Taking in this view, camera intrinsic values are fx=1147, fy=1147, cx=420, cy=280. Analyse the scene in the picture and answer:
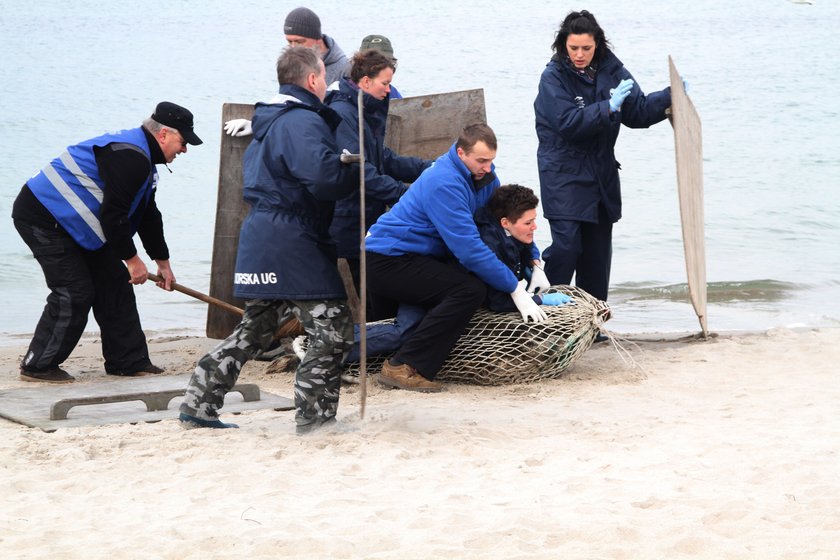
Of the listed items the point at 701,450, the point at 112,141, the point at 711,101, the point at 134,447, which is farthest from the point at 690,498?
the point at 711,101

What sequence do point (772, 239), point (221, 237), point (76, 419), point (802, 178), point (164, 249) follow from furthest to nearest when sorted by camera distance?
point (802, 178), point (772, 239), point (221, 237), point (164, 249), point (76, 419)

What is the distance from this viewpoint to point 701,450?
4184mm

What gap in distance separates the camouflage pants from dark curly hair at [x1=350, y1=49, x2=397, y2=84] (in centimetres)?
151

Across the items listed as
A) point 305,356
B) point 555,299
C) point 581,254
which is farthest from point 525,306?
point 305,356

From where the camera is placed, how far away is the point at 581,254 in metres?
6.54

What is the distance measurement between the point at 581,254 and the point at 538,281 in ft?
2.47

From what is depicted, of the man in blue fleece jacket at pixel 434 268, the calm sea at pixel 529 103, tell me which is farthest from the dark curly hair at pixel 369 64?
the calm sea at pixel 529 103

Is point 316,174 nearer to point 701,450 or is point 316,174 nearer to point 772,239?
point 701,450

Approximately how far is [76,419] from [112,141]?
1.44 meters

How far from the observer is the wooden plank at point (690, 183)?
20.3 ft

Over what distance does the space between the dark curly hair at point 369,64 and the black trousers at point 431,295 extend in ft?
2.85

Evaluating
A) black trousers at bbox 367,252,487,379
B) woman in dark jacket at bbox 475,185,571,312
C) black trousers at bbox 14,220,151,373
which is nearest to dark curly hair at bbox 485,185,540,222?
woman in dark jacket at bbox 475,185,571,312

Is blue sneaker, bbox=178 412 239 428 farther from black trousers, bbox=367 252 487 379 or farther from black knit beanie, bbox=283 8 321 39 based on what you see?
black knit beanie, bbox=283 8 321 39

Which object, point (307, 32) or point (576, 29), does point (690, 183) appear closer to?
point (576, 29)
